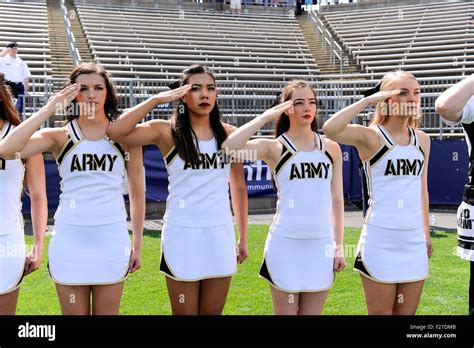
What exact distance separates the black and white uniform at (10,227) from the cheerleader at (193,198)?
0.57 meters

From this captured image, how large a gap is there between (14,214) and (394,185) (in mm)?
2036

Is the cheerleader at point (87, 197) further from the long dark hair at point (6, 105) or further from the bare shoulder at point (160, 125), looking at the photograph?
the long dark hair at point (6, 105)

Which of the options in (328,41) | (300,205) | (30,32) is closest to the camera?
(300,205)

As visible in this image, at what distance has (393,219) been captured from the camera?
347 cm

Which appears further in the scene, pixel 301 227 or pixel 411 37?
pixel 411 37

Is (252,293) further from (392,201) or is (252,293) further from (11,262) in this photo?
(11,262)

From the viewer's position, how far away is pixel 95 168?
3311mm

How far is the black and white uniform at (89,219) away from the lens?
3.22 m

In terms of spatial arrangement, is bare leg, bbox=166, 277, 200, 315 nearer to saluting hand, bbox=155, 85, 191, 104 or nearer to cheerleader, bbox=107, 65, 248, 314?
cheerleader, bbox=107, 65, 248, 314

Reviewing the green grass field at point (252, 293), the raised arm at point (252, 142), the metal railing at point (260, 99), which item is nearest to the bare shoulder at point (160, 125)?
the raised arm at point (252, 142)

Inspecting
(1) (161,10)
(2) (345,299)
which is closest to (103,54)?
(1) (161,10)

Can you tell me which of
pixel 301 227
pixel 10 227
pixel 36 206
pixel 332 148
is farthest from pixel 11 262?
pixel 332 148

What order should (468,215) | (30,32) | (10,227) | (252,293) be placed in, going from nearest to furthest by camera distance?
(468,215) → (10,227) → (252,293) → (30,32)
